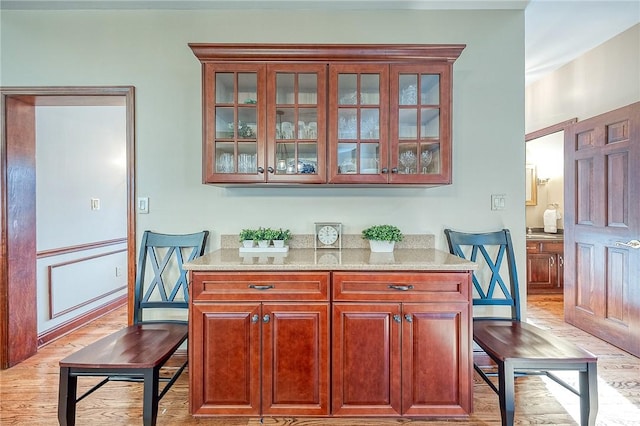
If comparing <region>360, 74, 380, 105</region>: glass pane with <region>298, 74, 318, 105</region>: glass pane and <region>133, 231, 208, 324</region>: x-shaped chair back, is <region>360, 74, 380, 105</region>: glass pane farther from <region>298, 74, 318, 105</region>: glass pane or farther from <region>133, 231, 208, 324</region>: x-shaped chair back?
<region>133, 231, 208, 324</region>: x-shaped chair back

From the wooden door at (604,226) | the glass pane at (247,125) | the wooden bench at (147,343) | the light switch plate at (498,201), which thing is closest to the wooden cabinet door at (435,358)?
the light switch plate at (498,201)

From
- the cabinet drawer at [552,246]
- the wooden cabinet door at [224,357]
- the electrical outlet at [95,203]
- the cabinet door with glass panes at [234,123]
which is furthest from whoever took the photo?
the cabinet drawer at [552,246]

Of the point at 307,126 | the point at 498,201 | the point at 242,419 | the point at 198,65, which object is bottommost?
the point at 242,419

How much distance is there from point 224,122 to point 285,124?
0.39 meters

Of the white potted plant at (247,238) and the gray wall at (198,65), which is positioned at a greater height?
the gray wall at (198,65)

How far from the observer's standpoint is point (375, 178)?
204 cm

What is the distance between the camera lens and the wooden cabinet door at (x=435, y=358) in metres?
1.70

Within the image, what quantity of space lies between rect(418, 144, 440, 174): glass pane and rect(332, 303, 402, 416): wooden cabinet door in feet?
2.91

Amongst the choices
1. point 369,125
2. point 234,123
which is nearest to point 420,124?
point 369,125

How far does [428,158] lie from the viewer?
205 cm

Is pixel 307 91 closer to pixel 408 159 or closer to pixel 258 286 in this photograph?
pixel 408 159

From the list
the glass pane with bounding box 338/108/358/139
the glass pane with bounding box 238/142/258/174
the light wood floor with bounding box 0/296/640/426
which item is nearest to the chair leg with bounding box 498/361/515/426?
the light wood floor with bounding box 0/296/640/426

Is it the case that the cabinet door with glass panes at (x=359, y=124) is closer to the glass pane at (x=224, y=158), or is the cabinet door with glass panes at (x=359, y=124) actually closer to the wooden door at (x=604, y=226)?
the glass pane at (x=224, y=158)

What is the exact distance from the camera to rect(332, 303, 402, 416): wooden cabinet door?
1704 millimetres
